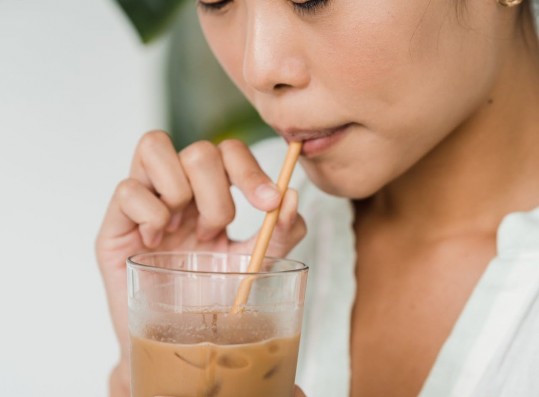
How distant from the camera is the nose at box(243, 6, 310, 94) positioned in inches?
32.9

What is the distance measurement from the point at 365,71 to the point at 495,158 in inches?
12.0

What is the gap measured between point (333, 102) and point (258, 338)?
305 mm

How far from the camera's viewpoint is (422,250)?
3.68 ft

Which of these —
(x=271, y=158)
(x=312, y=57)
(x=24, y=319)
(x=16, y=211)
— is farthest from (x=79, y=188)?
(x=312, y=57)

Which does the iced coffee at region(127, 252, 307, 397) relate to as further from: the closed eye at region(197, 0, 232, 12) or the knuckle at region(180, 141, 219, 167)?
the closed eye at region(197, 0, 232, 12)

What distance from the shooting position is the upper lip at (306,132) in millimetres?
904

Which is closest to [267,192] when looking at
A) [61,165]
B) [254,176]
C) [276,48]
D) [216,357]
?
[254,176]

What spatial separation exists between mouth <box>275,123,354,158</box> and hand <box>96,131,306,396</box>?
6 cm

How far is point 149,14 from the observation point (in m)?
1.73

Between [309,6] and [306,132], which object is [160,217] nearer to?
[306,132]

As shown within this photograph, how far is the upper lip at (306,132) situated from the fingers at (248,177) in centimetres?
6

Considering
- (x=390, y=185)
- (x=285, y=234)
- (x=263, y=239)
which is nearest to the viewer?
(x=263, y=239)

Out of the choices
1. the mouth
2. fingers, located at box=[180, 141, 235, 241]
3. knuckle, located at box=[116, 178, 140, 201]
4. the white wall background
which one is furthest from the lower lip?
the white wall background

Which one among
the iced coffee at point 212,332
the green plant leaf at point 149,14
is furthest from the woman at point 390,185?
the green plant leaf at point 149,14
